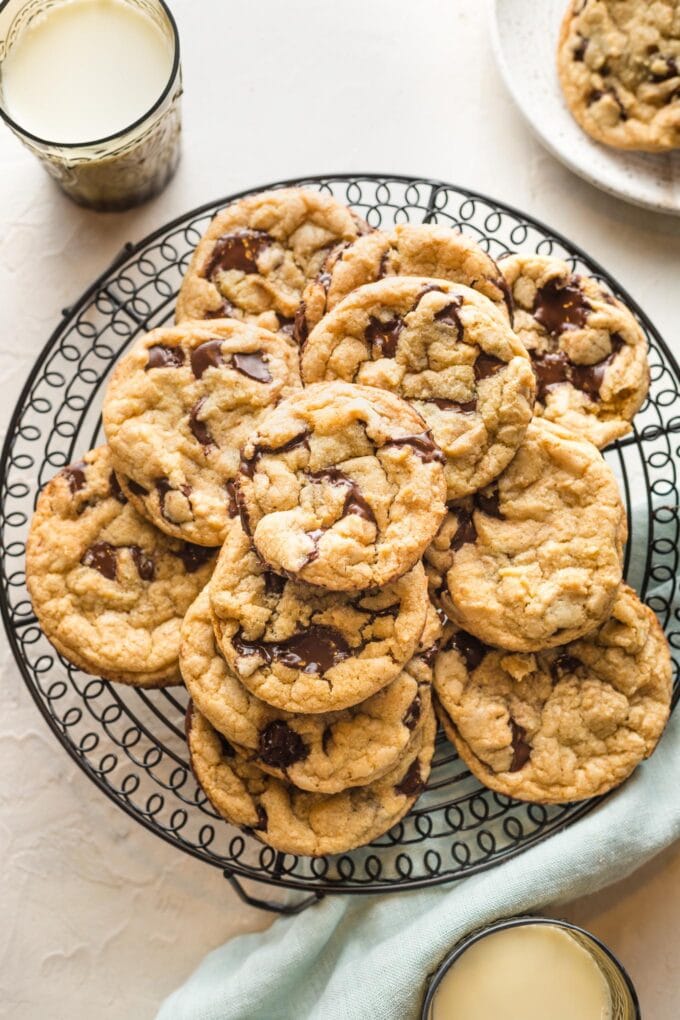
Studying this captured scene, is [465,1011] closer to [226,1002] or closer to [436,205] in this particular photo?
[226,1002]

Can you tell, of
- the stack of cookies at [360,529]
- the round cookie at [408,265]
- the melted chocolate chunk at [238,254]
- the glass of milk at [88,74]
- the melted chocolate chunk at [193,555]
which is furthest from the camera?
the glass of milk at [88,74]

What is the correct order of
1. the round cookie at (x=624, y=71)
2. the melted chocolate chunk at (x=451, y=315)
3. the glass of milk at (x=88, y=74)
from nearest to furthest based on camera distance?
the melted chocolate chunk at (x=451, y=315)
the glass of milk at (x=88, y=74)
the round cookie at (x=624, y=71)

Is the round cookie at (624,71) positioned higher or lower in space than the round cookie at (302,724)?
higher

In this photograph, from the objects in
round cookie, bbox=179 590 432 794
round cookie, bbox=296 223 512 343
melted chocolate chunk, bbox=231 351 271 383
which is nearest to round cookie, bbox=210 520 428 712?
round cookie, bbox=179 590 432 794

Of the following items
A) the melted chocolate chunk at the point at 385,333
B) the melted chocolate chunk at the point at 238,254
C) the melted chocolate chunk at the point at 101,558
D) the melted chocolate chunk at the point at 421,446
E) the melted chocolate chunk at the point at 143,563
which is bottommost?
the melted chocolate chunk at the point at 101,558

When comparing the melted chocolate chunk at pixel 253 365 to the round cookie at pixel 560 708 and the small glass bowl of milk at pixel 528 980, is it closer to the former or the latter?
the round cookie at pixel 560 708

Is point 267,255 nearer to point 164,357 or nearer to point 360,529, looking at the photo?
point 164,357

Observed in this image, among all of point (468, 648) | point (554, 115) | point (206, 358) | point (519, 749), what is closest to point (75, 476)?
point (206, 358)

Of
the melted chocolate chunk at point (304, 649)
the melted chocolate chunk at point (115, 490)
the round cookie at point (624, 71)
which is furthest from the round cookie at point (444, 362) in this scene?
the round cookie at point (624, 71)
